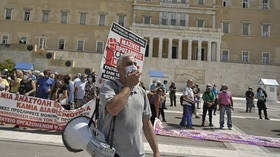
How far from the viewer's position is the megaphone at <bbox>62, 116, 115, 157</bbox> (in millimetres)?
1562

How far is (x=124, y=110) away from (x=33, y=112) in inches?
211

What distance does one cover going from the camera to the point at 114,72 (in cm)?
414

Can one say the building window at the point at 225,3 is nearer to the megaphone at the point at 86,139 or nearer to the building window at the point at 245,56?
the building window at the point at 245,56

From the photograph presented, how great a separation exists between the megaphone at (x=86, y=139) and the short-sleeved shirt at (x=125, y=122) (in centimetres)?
9

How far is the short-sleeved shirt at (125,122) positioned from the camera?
5.49ft

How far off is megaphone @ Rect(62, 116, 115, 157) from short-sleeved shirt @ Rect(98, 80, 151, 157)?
0.31ft

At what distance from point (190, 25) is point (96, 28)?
18.0m

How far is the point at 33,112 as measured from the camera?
5918 mm

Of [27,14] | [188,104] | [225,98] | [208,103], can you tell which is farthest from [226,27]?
[27,14]

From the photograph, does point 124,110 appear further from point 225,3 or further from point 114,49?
point 225,3

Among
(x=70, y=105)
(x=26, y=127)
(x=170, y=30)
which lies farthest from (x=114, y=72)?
(x=170, y=30)

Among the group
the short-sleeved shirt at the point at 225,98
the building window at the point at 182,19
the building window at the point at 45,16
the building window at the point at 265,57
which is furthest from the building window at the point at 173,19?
the short-sleeved shirt at the point at 225,98

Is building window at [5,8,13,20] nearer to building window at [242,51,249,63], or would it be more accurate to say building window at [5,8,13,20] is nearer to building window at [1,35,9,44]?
building window at [1,35,9,44]

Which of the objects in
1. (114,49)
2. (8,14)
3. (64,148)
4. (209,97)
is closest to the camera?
(114,49)
